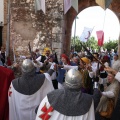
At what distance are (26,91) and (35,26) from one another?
22.6 feet

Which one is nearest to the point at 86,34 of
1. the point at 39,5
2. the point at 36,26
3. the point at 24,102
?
the point at 36,26

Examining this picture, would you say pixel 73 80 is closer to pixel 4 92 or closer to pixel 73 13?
pixel 4 92

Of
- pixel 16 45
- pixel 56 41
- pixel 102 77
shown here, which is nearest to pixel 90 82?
pixel 102 77

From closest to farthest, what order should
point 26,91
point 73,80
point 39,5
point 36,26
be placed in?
point 73,80
point 26,91
point 39,5
point 36,26

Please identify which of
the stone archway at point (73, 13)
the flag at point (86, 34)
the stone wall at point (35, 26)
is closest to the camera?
the stone wall at point (35, 26)

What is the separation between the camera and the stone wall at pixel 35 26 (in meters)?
9.66

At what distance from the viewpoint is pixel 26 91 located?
10.5 feet

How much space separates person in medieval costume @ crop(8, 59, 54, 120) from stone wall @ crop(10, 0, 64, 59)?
6.32 m

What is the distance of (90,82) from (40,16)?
5.76 metres

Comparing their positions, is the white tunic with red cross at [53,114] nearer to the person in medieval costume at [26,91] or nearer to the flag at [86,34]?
the person in medieval costume at [26,91]

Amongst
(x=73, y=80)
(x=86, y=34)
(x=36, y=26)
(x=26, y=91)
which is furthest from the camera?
(x=86, y=34)

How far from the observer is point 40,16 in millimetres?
9820

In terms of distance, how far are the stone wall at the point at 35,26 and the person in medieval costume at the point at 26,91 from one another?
6318mm

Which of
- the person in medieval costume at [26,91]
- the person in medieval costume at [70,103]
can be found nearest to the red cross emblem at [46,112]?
the person in medieval costume at [70,103]
